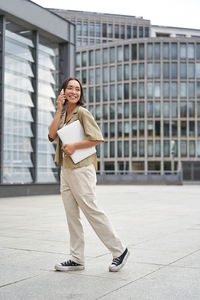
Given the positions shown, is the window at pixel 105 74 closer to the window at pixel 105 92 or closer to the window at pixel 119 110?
the window at pixel 105 92

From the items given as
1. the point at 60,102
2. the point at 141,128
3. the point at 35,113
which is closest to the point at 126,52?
the point at 141,128

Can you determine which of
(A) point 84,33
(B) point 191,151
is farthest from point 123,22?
(B) point 191,151

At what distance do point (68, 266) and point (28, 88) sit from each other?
17.0 metres

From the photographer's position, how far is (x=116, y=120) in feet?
248

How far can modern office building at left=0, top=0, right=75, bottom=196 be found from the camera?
19.4m

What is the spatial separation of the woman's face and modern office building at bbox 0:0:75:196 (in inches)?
569

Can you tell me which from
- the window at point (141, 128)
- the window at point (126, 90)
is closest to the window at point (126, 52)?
the window at point (126, 90)

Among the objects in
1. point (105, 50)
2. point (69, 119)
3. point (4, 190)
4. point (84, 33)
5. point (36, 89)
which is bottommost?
point (4, 190)

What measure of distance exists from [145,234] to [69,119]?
3.45m

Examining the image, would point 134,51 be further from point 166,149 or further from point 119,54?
point 166,149

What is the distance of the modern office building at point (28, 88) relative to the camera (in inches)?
764

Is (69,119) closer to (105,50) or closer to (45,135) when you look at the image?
(45,135)

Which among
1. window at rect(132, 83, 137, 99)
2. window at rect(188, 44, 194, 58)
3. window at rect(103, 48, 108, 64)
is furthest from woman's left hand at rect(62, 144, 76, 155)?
window at rect(103, 48, 108, 64)

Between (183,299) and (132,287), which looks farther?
(132,287)
